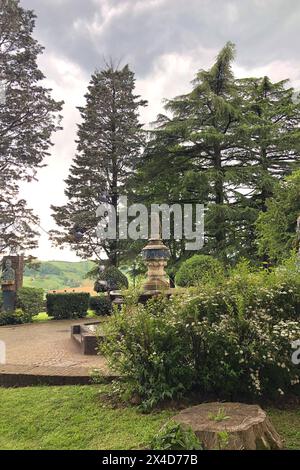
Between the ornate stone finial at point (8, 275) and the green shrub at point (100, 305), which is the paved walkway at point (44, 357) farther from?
the green shrub at point (100, 305)

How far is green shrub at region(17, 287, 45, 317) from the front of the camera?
1351 centimetres

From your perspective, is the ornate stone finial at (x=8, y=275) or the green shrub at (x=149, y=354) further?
the ornate stone finial at (x=8, y=275)

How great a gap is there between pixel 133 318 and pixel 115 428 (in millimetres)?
1132

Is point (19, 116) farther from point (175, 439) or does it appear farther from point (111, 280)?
point (175, 439)

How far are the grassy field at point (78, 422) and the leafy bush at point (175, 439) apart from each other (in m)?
0.20

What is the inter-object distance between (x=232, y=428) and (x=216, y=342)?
1.15m

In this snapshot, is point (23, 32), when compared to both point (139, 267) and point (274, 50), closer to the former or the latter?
point (139, 267)

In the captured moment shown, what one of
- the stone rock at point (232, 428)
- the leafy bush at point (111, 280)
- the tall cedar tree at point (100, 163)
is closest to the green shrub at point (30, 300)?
the leafy bush at point (111, 280)

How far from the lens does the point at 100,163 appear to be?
20656mm

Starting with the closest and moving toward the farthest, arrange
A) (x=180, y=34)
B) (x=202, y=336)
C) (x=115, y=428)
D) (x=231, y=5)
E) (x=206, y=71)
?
(x=115, y=428) → (x=202, y=336) → (x=231, y=5) → (x=180, y=34) → (x=206, y=71)

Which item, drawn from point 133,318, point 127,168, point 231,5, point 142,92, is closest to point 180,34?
point 231,5

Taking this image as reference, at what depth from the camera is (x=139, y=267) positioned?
20953mm

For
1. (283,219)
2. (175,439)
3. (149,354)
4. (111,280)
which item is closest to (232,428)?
(175,439)

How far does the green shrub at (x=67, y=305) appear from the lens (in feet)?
46.3
